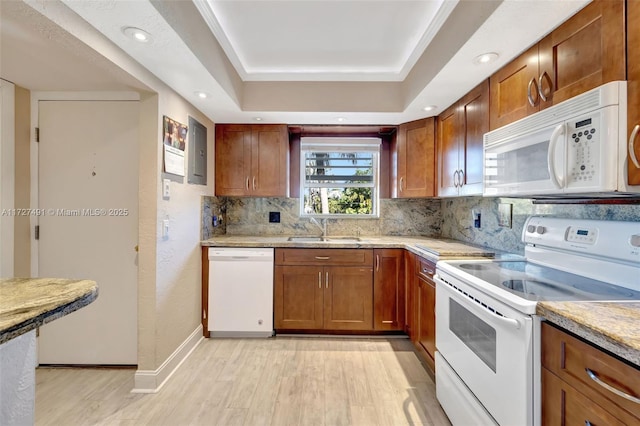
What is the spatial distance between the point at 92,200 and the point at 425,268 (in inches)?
101

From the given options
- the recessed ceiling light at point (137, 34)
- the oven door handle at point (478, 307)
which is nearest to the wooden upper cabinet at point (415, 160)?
the oven door handle at point (478, 307)

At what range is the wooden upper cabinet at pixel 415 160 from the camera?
259 cm

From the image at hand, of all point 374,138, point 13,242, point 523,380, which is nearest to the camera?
point 523,380

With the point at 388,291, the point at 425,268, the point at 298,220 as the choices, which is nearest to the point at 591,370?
the point at 425,268

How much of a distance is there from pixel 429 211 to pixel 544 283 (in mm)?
1903

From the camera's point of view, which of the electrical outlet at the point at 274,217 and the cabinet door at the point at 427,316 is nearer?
the cabinet door at the point at 427,316

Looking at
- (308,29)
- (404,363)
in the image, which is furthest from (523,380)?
(308,29)

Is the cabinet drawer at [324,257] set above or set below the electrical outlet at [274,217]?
below

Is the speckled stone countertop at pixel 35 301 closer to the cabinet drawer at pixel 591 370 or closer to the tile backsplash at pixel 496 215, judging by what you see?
the cabinet drawer at pixel 591 370

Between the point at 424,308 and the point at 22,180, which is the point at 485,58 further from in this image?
the point at 22,180

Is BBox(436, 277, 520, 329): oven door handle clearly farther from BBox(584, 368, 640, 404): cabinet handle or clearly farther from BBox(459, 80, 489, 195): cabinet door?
BBox(459, 80, 489, 195): cabinet door

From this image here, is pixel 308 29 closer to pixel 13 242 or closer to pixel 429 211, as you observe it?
pixel 429 211

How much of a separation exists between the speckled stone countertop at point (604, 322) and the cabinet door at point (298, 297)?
1.85 metres

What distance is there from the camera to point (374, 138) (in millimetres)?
3123
